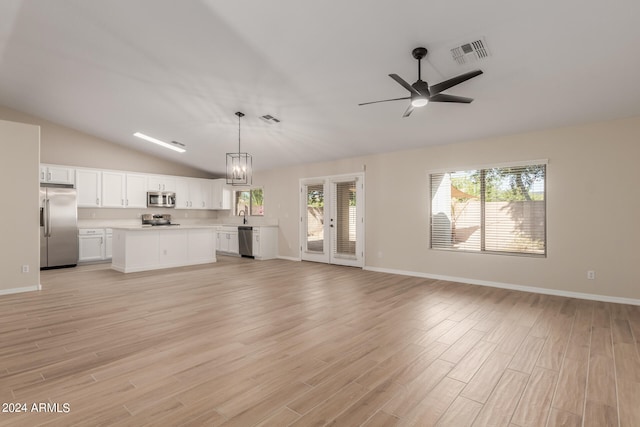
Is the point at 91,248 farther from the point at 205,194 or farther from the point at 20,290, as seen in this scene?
the point at 205,194

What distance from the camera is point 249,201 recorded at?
32.2 ft

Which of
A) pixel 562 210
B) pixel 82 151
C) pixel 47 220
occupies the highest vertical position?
pixel 82 151

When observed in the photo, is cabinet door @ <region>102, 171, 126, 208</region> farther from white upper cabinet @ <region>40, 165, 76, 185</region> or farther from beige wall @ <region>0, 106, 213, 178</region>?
white upper cabinet @ <region>40, 165, 76, 185</region>

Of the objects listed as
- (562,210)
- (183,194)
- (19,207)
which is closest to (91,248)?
(183,194)

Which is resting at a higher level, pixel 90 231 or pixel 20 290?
pixel 90 231

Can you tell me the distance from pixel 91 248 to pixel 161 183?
240 cm

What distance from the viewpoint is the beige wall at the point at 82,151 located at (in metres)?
7.24

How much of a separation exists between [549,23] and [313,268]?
560 centimetres

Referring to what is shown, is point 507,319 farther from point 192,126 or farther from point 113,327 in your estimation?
point 192,126

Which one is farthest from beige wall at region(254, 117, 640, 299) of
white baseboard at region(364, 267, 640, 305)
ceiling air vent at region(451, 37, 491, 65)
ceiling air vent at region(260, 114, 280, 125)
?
ceiling air vent at region(260, 114, 280, 125)

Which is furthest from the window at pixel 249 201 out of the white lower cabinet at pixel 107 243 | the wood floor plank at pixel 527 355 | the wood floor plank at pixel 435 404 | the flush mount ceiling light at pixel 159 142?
the wood floor plank at pixel 435 404

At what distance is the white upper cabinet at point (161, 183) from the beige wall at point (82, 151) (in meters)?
0.29

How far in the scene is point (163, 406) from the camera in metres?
1.93

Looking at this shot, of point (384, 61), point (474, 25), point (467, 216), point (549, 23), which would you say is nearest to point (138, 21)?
point (384, 61)
